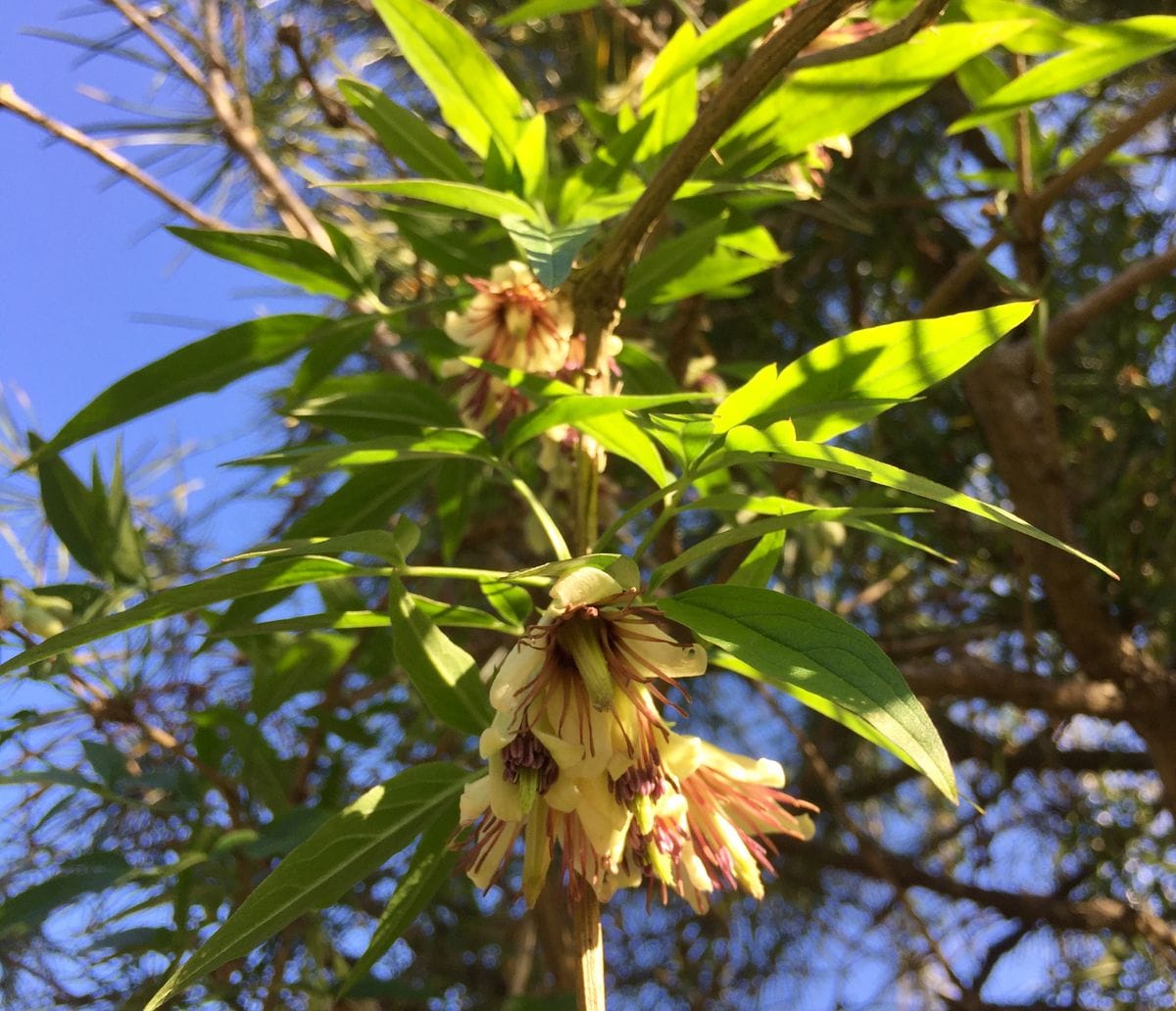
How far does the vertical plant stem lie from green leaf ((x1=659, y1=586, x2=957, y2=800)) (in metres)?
0.14

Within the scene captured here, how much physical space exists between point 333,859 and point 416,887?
0.26 ft

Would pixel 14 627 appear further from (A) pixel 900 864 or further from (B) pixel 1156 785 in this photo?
(B) pixel 1156 785

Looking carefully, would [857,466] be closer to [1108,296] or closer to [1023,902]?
[1108,296]

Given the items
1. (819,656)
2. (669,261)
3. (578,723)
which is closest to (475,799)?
(578,723)

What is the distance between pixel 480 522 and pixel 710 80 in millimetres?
663

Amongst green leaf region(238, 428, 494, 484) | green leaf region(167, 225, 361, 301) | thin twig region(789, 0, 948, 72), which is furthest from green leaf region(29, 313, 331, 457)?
thin twig region(789, 0, 948, 72)

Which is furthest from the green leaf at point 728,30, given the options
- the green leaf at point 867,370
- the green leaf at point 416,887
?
the green leaf at point 416,887

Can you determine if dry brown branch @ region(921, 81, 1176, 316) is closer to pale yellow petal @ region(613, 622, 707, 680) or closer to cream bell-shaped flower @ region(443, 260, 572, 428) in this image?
cream bell-shaped flower @ region(443, 260, 572, 428)

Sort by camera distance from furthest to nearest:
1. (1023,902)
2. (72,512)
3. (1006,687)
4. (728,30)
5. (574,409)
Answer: (1023,902), (1006,687), (72,512), (728,30), (574,409)

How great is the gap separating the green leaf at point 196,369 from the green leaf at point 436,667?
255mm

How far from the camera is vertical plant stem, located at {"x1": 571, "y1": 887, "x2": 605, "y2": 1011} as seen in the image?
1.40 ft

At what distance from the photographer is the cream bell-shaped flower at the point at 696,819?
0.47 meters

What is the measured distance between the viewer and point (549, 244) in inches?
20.6

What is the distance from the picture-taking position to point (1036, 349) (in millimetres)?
818
